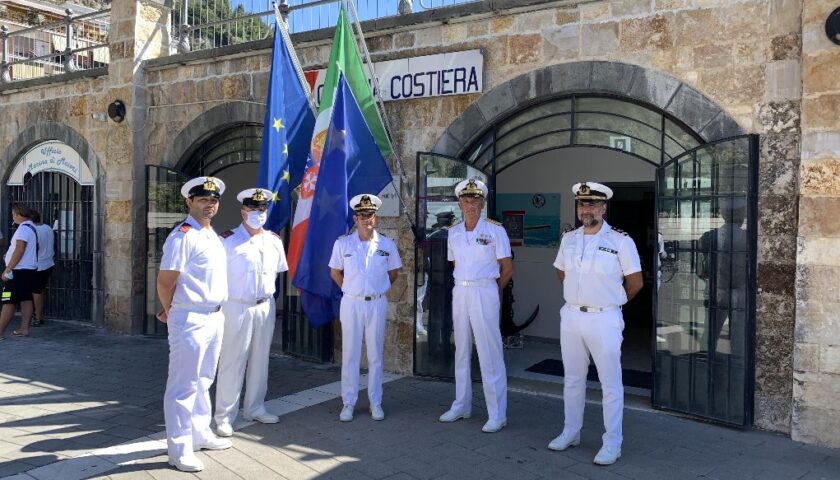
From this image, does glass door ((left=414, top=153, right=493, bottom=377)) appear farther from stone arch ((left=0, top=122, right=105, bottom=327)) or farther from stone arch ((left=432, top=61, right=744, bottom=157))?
stone arch ((left=0, top=122, right=105, bottom=327))

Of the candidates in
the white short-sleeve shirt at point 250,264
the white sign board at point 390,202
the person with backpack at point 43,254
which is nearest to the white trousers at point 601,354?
the white short-sleeve shirt at point 250,264

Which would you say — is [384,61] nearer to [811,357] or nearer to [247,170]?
[811,357]

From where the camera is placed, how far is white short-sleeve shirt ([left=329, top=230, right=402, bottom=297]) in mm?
5789

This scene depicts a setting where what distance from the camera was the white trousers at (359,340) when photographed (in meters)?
5.83

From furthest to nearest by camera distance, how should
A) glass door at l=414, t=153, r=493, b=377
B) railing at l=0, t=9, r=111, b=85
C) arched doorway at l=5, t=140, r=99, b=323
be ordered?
railing at l=0, t=9, r=111, b=85
arched doorway at l=5, t=140, r=99, b=323
glass door at l=414, t=153, r=493, b=377

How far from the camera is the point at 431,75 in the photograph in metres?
7.36

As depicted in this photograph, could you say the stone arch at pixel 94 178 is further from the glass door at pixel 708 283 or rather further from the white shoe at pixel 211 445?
the glass door at pixel 708 283

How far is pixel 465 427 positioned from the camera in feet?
18.4

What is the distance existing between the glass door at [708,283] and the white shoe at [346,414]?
263 cm

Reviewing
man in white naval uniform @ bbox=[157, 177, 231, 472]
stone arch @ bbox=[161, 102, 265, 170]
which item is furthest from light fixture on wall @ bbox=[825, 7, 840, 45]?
stone arch @ bbox=[161, 102, 265, 170]

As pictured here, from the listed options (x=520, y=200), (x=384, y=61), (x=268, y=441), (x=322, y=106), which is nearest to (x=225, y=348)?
(x=268, y=441)

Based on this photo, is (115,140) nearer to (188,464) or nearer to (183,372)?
(183,372)

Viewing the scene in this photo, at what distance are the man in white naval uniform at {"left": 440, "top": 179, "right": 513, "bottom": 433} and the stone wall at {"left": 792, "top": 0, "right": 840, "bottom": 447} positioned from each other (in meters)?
2.24

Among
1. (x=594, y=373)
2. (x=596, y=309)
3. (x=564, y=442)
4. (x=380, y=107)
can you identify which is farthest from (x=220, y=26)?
(x=564, y=442)
